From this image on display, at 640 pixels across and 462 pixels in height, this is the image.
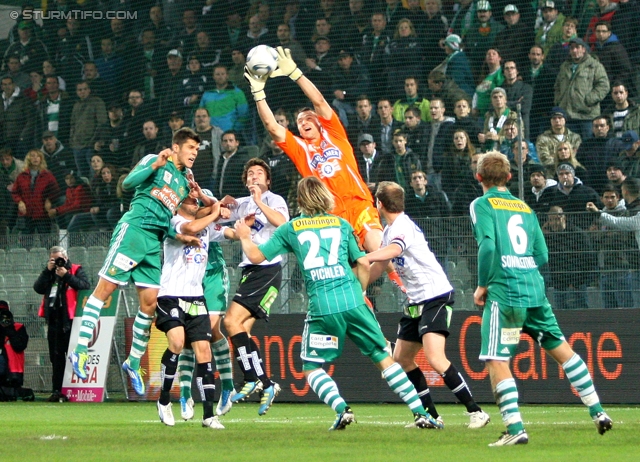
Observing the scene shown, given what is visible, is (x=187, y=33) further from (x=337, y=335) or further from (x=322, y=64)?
(x=337, y=335)

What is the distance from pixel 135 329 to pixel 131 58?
11.5 metres

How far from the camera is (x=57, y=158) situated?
20375 millimetres

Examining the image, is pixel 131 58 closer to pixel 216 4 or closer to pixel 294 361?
pixel 216 4

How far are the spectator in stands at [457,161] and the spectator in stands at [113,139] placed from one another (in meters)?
6.71

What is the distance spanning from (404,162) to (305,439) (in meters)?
8.32

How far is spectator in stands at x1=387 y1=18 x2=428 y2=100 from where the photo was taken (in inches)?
683

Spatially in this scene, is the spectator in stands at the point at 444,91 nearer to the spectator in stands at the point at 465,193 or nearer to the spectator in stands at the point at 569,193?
the spectator in stands at the point at 465,193

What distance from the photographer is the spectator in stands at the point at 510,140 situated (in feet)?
49.4

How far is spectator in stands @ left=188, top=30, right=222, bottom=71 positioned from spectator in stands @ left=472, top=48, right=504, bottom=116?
5393 millimetres

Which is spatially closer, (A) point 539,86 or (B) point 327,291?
(B) point 327,291

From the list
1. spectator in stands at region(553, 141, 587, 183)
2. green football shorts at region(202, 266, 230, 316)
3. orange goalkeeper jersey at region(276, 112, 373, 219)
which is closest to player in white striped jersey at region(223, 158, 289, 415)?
green football shorts at region(202, 266, 230, 316)

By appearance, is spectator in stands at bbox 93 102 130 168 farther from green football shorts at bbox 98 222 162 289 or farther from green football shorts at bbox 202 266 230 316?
green football shorts at bbox 98 222 162 289

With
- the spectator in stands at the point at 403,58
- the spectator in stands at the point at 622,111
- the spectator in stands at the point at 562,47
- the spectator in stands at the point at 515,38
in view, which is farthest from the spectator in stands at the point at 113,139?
the spectator in stands at the point at 622,111

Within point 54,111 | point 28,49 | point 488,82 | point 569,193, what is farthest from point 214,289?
point 28,49
